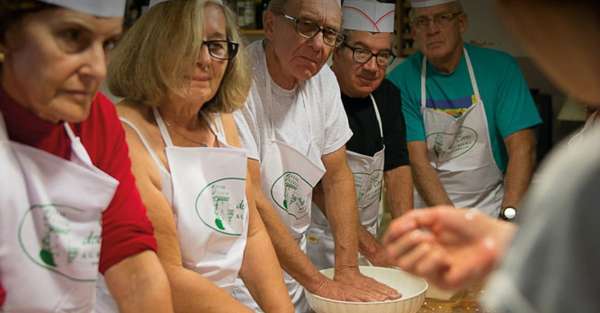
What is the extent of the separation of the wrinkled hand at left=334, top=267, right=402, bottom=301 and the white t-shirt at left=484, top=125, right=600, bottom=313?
1251 mm

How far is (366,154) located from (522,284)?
177 cm

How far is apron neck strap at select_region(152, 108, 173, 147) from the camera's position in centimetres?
165

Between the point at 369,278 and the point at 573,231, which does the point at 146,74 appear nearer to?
the point at 369,278

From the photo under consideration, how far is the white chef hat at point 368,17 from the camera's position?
237cm

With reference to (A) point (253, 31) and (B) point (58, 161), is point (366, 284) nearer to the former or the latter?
(B) point (58, 161)

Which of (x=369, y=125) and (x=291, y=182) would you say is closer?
(x=291, y=182)

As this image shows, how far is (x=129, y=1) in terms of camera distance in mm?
4004

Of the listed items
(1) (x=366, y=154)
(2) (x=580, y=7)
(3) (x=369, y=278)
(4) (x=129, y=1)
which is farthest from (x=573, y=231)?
(4) (x=129, y=1)

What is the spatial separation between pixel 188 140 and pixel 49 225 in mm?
535

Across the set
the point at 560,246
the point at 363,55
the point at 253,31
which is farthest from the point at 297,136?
the point at 253,31

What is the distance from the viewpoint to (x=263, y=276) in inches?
71.6

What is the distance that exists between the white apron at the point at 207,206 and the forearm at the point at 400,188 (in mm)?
912

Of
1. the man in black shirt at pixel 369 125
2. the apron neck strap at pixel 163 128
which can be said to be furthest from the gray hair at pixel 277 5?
the apron neck strap at pixel 163 128

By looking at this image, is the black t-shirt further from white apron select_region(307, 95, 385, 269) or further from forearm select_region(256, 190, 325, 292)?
forearm select_region(256, 190, 325, 292)
